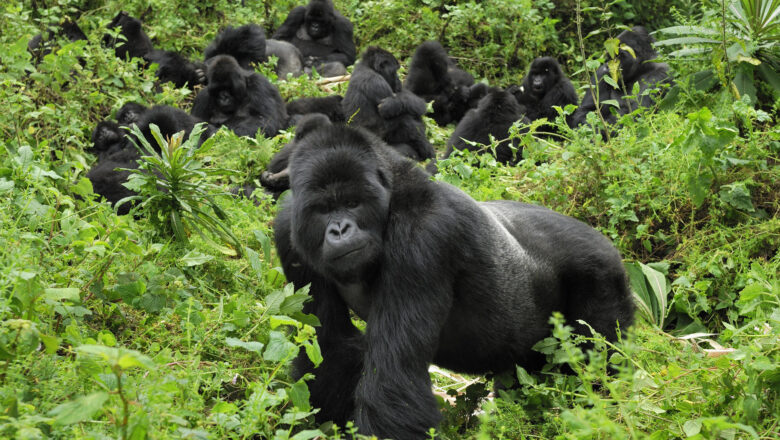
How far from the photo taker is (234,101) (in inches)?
306

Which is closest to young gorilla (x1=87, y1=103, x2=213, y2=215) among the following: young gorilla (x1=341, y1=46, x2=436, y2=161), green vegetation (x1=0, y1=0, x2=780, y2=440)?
green vegetation (x1=0, y1=0, x2=780, y2=440)

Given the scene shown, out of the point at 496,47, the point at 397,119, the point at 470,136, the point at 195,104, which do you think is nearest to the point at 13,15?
the point at 195,104

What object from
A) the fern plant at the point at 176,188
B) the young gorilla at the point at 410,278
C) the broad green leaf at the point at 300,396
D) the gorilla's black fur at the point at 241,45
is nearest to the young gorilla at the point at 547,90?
the gorilla's black fur at the point at 241,45

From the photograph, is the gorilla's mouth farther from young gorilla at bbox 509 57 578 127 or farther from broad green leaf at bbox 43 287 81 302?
young gorilla at bbox 509 57 578 127

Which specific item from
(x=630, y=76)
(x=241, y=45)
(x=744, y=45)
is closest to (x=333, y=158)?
(x=744, y=45)

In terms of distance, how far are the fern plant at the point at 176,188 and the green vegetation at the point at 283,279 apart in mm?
14

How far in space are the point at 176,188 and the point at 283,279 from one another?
0.68 metres

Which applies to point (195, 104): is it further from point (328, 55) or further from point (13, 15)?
point (328, 55)

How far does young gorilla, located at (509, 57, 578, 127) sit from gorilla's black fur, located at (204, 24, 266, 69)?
130 inches

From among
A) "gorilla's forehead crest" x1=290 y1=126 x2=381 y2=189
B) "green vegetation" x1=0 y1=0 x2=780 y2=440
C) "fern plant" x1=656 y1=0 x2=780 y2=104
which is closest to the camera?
"green vegetation" x1=0 y1=0 x2=780 y2=440

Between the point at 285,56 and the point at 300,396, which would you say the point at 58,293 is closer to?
the point at 300,396

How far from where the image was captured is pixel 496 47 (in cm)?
1013

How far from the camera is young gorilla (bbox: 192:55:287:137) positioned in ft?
25.2

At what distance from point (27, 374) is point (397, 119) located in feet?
19.4
